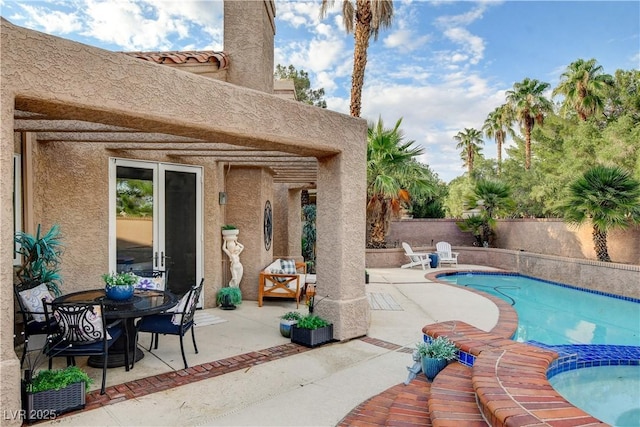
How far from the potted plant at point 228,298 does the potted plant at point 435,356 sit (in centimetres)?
511

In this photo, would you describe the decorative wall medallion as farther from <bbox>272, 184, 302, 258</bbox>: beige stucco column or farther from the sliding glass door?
<bbox>272, 184, 302, 258</bbox>: beige stucco column

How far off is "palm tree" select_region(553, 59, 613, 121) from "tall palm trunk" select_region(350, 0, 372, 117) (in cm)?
1317

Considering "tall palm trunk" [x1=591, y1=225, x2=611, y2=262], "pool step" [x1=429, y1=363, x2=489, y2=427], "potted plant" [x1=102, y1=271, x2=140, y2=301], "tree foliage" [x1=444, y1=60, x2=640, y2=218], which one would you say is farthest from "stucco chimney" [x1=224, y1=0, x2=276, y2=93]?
"tall palm trunk" [x1=591, y1=225, x2=611, y2=262]

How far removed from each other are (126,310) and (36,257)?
2.01 meters

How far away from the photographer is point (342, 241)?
6.31 metres

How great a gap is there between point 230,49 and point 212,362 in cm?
722

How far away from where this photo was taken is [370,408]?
13.5 feet

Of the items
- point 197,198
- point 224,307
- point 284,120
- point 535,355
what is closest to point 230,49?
point 197,198

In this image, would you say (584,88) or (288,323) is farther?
(584,88)

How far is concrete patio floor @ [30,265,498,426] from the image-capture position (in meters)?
3.94

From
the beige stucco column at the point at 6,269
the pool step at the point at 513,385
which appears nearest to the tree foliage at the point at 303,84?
the pool step at the point at 513,385

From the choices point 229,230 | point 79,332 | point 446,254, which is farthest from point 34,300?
point 446,254

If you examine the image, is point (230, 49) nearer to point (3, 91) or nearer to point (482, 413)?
point (3, 91)

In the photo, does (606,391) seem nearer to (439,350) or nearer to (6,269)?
(439,350)
